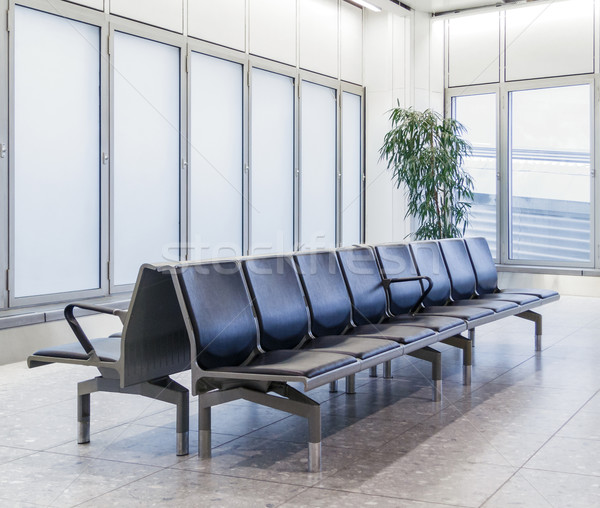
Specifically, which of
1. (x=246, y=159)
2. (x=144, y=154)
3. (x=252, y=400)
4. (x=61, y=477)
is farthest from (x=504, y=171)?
(x=61, y=477)

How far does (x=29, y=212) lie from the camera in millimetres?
5402

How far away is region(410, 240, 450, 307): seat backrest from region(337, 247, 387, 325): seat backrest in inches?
21.4

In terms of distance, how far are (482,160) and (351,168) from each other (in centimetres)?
186

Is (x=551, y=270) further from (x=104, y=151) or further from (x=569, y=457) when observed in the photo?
(x=569, y=457)

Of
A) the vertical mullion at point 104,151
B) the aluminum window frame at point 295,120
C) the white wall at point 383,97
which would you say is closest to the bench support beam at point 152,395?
the vertical mullion at point 104,151

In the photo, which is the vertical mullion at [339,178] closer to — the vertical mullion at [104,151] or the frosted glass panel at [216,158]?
the frosted glass panel at [216,158]

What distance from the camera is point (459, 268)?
5316 mm

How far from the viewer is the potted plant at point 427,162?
8.43 meters

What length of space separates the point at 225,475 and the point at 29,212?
3.32m

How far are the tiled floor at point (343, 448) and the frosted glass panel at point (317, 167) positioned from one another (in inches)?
166

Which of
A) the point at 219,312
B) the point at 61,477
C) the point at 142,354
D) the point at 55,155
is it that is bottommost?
the point at 61,477

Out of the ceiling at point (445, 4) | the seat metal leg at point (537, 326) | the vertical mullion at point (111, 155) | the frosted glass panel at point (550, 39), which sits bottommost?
the seat metal leg at point (537, 326)

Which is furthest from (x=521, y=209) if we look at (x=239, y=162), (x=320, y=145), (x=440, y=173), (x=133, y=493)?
(x=133, y=493)

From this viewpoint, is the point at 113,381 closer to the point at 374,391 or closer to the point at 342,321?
the point at 342,321
